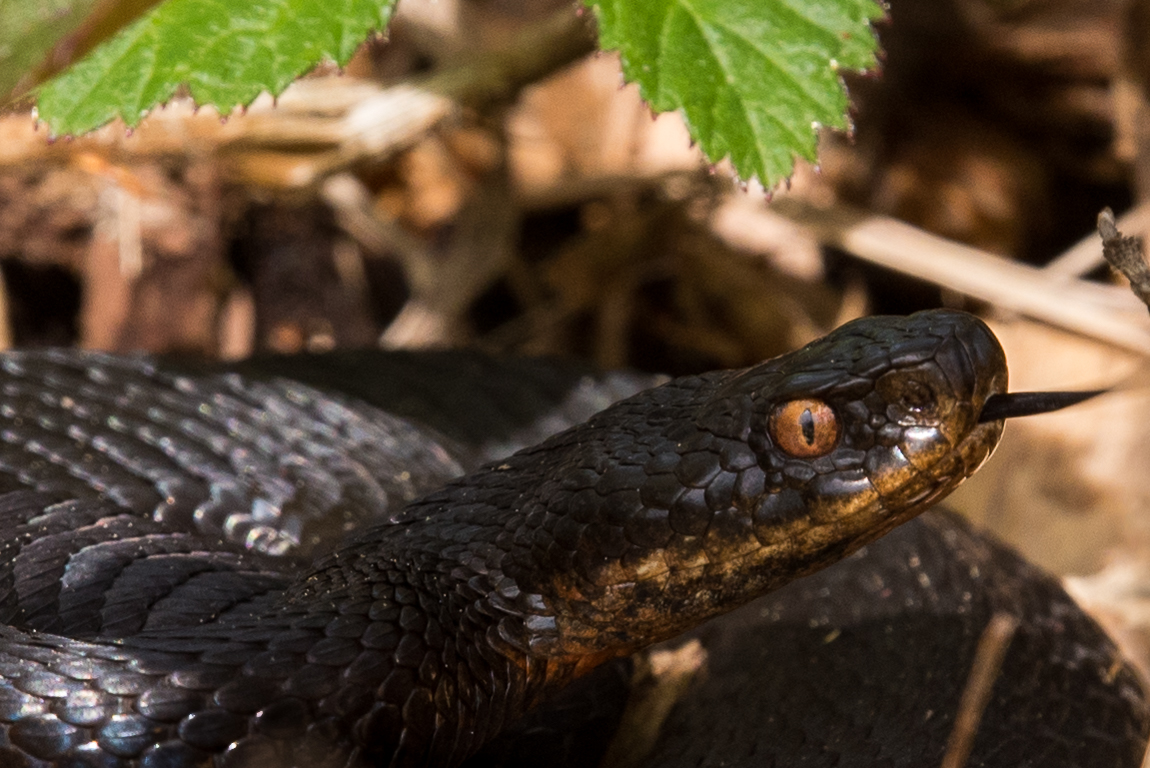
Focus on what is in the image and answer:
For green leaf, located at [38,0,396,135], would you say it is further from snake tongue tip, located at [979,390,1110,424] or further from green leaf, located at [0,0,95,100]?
snake tongue tip, located at [979,390,1110,424]

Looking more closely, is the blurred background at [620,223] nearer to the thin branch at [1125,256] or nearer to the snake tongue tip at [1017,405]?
the thin branch at [1125,256]

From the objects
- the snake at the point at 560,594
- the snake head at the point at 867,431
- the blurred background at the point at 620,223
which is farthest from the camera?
the blurred background at the point at 620,223

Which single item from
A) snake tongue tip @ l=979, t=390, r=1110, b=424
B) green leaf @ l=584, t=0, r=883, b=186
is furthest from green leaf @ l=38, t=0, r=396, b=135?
snake tongue tip @ l=979, t=390, r=1110, b=424

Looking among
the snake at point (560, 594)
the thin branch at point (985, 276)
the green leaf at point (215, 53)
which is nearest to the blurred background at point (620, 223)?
the thin branch at point (985, 276)

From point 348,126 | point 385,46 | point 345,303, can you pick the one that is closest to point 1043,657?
point 348,126

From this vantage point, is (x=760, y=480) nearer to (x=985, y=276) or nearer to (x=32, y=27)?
(x=32, y=27)

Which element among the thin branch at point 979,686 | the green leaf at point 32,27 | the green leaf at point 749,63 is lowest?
the thin branch at point 979,686

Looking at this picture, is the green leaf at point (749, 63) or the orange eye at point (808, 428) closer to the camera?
the orange eye at point (808, 428)
